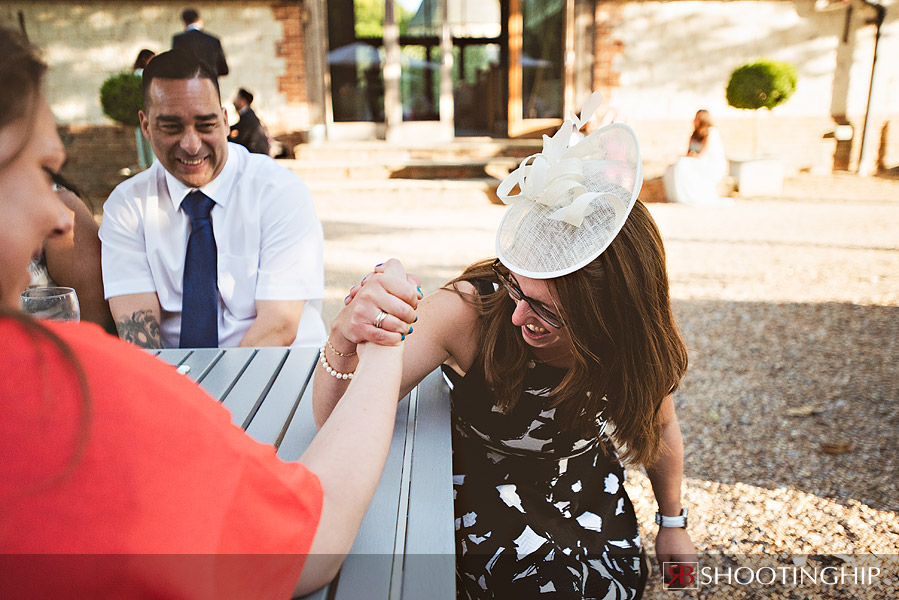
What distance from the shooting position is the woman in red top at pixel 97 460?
24.5 inches

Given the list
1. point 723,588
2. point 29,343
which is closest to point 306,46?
point 723,588

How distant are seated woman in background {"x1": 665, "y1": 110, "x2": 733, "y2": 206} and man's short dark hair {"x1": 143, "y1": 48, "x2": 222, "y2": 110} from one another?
773cm

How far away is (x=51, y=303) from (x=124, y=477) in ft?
3.42

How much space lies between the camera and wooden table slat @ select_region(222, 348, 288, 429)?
63.0 inches

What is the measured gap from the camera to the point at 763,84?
9633 millimetres

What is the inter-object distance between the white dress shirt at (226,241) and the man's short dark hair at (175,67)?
0.33 m

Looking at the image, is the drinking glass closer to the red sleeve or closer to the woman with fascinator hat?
the woman with fascinator hat

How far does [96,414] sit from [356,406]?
1.53 feet

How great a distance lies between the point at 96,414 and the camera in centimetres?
65

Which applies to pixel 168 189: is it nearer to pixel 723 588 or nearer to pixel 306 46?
pixel 723 588

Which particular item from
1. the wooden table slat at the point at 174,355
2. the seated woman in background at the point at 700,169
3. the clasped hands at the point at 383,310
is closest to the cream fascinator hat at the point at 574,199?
the clasped hands at the point at 383,310

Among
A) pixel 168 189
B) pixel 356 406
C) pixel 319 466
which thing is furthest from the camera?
pixel 168 189

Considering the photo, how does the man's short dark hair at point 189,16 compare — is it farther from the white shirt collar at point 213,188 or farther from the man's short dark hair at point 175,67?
the white shirt collar at point 213,188
